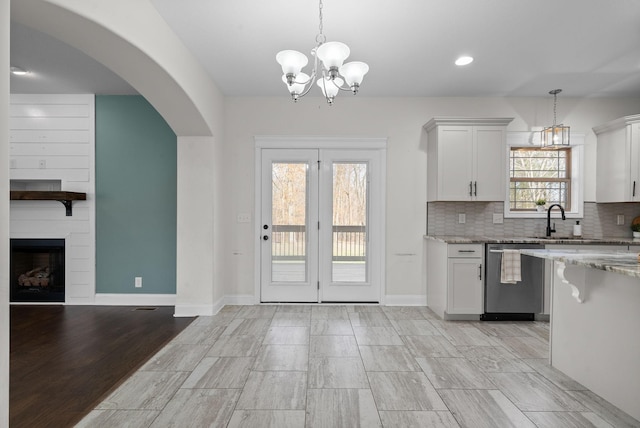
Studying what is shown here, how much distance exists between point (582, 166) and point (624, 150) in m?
0.43

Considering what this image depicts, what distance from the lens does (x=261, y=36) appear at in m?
2.93

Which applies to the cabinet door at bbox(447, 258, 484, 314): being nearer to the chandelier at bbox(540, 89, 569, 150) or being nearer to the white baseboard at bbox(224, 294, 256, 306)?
the chandelier at bbox(540, 89, 569, 150)

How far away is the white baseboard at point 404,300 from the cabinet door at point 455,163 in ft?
4.25

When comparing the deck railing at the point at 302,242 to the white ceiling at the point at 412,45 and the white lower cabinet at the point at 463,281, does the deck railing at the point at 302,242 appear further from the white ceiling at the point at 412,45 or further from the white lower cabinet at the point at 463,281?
the white ceiling at the point at 412,45

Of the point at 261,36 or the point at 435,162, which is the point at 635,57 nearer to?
the point at 435,162

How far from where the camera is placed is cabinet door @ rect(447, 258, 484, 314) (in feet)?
12.4

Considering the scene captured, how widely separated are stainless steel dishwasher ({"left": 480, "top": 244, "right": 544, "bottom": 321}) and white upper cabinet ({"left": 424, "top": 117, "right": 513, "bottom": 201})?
27.5 inches

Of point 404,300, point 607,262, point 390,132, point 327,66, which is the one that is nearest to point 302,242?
point 404,300

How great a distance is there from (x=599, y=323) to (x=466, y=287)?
161 cm

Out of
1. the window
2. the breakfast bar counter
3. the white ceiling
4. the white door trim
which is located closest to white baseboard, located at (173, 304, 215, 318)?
the white door trim

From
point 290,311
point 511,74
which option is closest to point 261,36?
point 511,74

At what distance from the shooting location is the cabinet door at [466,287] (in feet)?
12.4

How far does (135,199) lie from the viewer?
438cm

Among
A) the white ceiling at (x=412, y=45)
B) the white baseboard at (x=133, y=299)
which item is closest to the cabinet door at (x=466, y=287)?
the white ceiling at (x=412, y=45)
